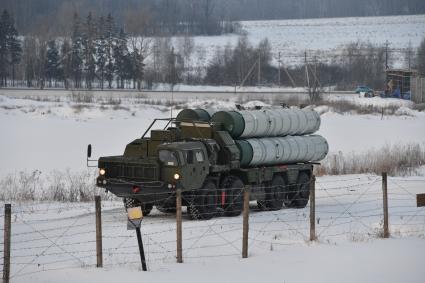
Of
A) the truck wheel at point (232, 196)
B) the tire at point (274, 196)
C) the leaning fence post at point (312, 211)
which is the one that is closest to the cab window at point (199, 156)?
the truck wheel at point (232, 196)

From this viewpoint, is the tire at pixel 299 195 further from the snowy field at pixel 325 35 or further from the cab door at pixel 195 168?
the snowy field at pixel 325 35

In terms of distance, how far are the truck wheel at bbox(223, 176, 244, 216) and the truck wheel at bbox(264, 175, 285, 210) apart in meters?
1.48

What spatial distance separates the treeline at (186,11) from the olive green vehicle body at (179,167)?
79898mm

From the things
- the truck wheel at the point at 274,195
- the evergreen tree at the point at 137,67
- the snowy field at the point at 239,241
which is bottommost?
the snowy field at the point at 239,241

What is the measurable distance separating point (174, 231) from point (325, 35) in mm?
114881

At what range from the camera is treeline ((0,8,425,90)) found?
273ft

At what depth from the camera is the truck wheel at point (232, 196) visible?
21.4 m

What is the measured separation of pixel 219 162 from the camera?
21484 mm

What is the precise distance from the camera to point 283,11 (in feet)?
601

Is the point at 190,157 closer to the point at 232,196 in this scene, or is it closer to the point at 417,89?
the point at 232,196

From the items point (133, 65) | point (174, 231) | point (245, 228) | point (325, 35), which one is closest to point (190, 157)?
point (174, 231)

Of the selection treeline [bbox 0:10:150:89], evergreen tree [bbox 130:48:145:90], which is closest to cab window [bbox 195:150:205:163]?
evergreen tree [bbox 130:48:145:90]

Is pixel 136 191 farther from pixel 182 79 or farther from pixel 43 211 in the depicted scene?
pixel 182 79

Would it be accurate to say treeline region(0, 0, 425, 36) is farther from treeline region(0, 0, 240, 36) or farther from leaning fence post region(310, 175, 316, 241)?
leaning fence post region(310, 175, 316, 241)
